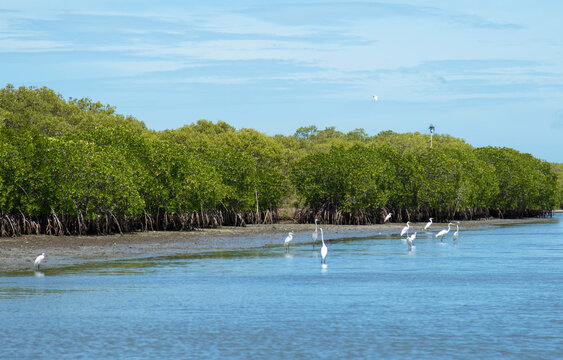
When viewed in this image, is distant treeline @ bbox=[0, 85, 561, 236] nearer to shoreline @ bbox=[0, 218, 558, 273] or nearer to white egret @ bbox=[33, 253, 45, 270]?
shoreline @ bbox=[0, 218, 558, 273]

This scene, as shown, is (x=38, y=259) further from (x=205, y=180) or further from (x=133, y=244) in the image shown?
(x=205, y=180)

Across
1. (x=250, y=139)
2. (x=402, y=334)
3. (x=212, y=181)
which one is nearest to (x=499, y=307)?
(x=402, y=334)

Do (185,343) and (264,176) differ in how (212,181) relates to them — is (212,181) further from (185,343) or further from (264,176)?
(185,343)

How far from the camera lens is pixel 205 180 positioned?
52.2 metres

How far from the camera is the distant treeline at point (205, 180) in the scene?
4262cm

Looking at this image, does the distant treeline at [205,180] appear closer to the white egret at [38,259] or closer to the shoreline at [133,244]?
the shoreline at [133,244]

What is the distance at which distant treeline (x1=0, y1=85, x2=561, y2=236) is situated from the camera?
42625 mm

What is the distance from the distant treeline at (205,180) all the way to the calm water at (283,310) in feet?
42.2

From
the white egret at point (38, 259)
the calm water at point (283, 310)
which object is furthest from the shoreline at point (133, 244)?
the calm water at point (283, 310)

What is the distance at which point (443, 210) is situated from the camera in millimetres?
79812

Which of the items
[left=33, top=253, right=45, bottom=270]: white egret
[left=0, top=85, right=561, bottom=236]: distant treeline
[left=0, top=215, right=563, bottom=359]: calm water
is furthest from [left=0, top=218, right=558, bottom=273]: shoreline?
[left=0, top=215, right=563, bottom=359]: calm water

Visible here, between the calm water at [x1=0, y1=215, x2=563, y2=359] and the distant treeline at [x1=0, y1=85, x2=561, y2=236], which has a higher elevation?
the distant treeline at [x1=0, y1=85, x2=561, y2=236]

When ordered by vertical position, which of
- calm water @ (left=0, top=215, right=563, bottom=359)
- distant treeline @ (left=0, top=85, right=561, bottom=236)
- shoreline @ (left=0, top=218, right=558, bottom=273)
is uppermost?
distant treeline @ (left=0, top=85, right=561, bottom=236)

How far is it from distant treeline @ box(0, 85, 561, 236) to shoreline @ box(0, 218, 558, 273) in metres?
1.75
